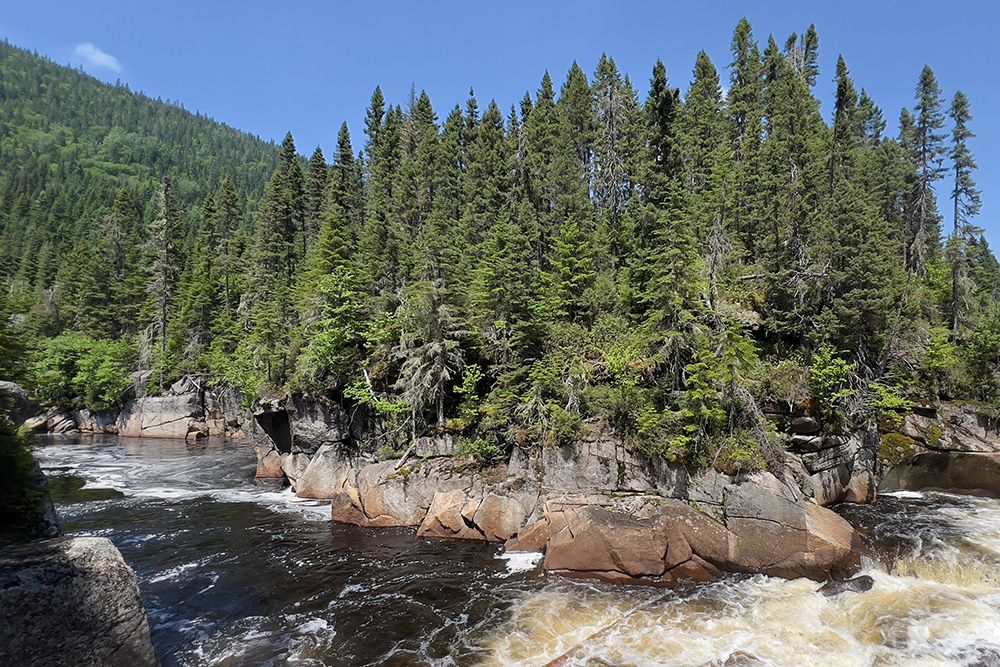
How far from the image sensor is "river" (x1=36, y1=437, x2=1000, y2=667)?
11.2m

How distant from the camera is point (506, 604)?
13633 millimetres

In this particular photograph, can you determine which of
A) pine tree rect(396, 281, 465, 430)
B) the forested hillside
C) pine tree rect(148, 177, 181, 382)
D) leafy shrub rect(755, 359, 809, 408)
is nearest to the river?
A: leafy shrub rect(755, 359, 809, 408)

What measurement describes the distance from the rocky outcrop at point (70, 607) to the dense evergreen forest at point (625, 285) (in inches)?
369

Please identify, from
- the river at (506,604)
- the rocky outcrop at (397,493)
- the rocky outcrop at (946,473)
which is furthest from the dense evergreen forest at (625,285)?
the river at (506,604)

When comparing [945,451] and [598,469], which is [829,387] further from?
[598,469]

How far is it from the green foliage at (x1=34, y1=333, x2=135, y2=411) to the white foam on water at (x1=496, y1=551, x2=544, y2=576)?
47.7m

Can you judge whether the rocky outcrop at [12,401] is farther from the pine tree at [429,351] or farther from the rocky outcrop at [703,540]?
the rocky outcrop at [703,540]

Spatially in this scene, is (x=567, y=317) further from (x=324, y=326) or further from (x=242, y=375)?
(x=242, y=375)

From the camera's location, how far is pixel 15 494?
39.1 feet

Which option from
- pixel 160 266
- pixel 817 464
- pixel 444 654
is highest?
pixel 160 266

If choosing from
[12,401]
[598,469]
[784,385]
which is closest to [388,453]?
[598,469]

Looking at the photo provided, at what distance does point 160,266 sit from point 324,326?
39.3m

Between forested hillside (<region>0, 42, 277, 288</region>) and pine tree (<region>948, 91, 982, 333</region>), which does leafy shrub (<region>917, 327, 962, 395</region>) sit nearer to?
pine tree (<region>948, 91, 982, 333</region>)

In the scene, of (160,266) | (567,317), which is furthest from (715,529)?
(160,266)
